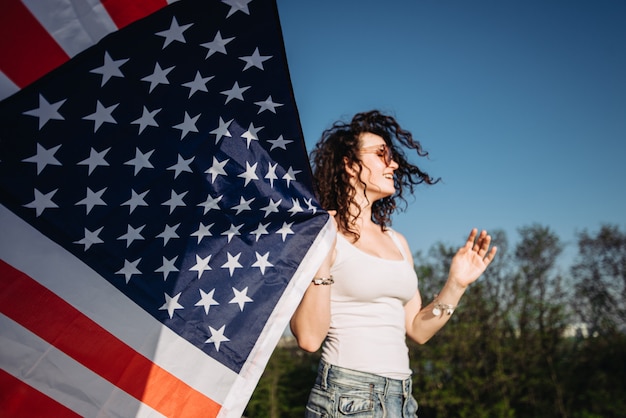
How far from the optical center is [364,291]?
83.1 inches

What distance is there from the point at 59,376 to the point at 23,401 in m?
0.12

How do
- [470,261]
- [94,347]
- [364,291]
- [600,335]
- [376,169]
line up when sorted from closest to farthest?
[94,347] < [364,291] < [376,169] < [470,261] < [600,335]

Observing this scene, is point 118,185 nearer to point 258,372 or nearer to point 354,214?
point 258,372

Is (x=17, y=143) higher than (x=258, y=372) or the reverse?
higher

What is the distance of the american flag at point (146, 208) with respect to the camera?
5.16 ft

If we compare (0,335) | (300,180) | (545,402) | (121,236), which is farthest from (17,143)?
(545,402)

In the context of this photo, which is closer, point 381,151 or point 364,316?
point 364,316

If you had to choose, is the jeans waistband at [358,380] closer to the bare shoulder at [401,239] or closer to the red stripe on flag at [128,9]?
the bare shoulder at [401,239]

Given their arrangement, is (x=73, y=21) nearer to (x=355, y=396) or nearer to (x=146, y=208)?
(x=146, y=208)

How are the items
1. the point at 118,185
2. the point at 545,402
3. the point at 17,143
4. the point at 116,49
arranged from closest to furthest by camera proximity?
1. the point at 17,143
2. the point at 116,49
3. the point at 118,185
4. the point at 545,402

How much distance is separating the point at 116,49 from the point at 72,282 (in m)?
0.81

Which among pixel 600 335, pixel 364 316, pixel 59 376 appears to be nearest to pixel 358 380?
pixel 364 316

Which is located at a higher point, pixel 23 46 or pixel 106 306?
pixel 23 46

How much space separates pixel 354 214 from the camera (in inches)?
96.0
